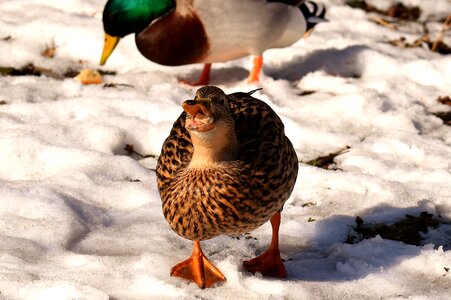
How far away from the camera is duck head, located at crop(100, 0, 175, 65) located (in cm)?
573

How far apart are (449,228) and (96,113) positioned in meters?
2.38

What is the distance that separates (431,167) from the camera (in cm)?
471

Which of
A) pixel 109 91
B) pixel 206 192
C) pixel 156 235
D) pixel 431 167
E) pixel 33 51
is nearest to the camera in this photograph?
pixel 206 192

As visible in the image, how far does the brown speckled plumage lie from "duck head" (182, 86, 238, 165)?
2 cm

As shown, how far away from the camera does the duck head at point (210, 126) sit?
282cm

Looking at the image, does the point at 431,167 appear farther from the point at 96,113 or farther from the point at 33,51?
the point at 33,51

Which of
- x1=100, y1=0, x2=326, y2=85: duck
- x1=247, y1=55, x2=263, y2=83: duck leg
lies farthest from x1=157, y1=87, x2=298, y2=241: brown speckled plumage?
x1=247, y1=55, x2=263, y2=83: duck leg

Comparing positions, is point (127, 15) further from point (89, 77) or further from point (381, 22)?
point (381, 22)

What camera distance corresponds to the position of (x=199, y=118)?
111 inches

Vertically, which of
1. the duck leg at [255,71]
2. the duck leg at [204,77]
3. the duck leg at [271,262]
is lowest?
the duck leg at [204,77]

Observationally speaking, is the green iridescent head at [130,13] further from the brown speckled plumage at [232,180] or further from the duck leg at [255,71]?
the brown speckled plumage at [232,180]

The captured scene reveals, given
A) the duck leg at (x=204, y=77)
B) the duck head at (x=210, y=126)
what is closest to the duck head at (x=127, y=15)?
A: the duck leg at (x=204, y=77)

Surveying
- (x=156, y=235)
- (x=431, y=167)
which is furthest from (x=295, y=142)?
(x=156, y=235)

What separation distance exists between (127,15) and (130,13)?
27 mm
